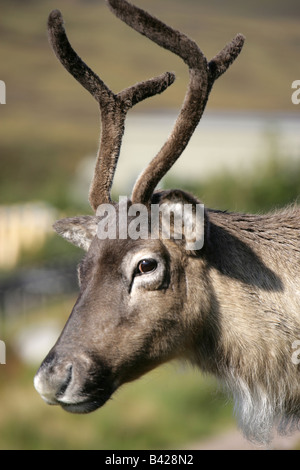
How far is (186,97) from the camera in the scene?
5211mm

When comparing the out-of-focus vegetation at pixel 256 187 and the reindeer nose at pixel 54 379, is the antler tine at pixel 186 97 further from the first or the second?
the out-of-focus vegetation at pixel 256 187

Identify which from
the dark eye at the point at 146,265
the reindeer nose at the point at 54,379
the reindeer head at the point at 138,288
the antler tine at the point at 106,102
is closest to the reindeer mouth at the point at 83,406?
the reindeer head at the point at 138,288

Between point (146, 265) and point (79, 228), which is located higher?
point (79, 228)

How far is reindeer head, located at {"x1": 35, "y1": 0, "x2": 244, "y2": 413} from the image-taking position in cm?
485

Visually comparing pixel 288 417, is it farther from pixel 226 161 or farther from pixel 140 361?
pixel 226 161

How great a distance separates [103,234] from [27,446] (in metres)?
12.8

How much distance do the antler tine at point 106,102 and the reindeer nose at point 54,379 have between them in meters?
1.42

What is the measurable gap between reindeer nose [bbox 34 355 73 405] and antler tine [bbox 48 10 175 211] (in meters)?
1.42

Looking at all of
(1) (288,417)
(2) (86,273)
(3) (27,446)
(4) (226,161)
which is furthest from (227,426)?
(4) (226,161)

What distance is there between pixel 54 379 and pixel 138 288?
859mm

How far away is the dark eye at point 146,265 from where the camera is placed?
4996mm

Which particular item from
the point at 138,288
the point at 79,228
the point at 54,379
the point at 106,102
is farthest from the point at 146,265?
the point at 106,102

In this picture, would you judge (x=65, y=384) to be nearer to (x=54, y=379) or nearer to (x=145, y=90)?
(x=54, y=379)

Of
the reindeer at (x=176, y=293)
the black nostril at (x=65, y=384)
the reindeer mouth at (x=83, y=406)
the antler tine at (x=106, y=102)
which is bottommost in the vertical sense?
the reindeer mouth at (x=83, y=406)
